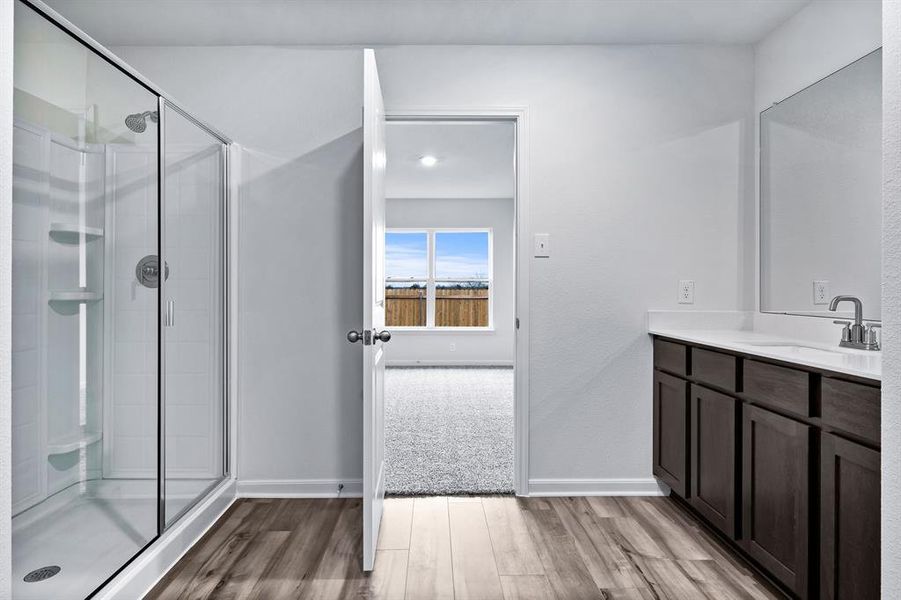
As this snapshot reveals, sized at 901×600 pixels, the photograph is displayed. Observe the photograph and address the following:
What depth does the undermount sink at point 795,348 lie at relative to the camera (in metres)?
1.85

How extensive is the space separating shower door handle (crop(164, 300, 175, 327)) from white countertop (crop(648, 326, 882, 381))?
2230 millimetres

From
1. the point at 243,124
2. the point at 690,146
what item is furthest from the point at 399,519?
the point at 690,146

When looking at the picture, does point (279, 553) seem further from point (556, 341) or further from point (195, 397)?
point (556, 341)

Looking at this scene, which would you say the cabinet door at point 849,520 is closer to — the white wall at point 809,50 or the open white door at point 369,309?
the white wall at point 809,50

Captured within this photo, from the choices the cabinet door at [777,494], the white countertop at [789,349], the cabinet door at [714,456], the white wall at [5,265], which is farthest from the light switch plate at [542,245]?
the white wall at [5,265]

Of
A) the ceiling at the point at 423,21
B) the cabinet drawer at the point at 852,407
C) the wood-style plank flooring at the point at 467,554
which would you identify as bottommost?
the wood-style plank flooring at the point at 467,554

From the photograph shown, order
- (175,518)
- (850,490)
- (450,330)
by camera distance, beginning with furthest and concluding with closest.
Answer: (450,330)
(175,518)
(850,490)

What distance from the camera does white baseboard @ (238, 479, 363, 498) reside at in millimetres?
2650

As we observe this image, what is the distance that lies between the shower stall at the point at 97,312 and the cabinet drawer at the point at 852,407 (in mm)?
2300

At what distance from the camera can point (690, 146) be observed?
2.71 metres

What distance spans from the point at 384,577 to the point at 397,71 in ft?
7.71

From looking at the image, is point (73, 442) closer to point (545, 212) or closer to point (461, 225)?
point (545, 212)

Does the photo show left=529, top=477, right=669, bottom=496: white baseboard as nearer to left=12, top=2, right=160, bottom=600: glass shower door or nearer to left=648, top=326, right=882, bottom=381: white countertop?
left=648, top=326, right=882, bottom=381: white countertop

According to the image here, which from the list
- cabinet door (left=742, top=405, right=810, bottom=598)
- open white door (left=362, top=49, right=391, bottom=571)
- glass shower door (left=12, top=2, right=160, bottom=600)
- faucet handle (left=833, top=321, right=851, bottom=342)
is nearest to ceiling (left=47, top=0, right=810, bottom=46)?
open white door (left=362, top=49, right=391, bottom=571)
